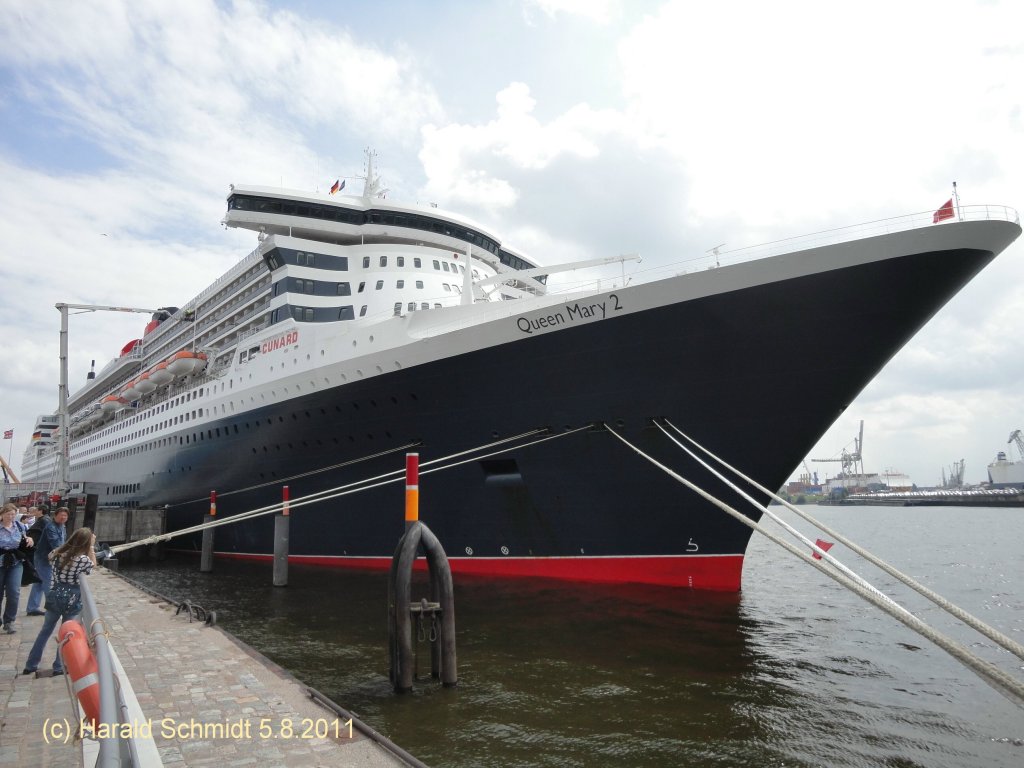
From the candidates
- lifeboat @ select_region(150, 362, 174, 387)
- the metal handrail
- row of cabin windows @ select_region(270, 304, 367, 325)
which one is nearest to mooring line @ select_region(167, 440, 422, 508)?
row of cabin windows @ select_region(270, 304, 367, 325)

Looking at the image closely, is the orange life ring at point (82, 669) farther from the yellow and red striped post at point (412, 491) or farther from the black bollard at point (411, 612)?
the yellow and red striped post at point (412, 491)

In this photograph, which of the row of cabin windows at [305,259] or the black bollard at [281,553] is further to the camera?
the row of cabin windows at [305,259]

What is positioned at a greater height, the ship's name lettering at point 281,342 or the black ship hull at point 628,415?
the ship's name lettering at point 281,342

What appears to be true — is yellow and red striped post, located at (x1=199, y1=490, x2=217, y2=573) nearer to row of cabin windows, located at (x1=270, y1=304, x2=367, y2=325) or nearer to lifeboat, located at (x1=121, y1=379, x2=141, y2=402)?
row of cabin windows, located at (x1=270, y1=304, x2=367, y2=325)

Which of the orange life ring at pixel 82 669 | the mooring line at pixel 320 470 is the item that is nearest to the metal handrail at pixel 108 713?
the orange life ring at pixel 82 669

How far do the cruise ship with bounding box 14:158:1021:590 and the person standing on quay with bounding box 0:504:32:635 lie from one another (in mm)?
5547

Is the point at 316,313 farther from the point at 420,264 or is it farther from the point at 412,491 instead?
the point at 412,491

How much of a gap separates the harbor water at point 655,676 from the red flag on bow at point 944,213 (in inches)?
254

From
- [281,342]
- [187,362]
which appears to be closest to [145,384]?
[187,362]

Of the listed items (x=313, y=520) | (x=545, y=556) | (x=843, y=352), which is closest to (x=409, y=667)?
(x=545, y=556)

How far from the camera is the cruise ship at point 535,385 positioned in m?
9.95

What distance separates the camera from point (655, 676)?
770 cm

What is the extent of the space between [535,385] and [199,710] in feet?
25.5

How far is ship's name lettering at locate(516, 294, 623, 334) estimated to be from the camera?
35.9 feet
